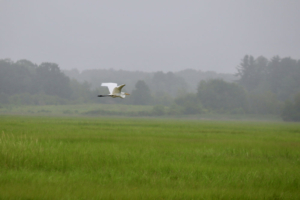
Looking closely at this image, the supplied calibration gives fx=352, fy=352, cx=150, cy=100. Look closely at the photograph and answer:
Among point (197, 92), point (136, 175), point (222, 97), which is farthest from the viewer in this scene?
point (197, 92)

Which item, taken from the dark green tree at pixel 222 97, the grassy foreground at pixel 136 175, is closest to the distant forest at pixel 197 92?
the dark green tree at pixel 222 97

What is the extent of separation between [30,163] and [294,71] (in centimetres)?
13270

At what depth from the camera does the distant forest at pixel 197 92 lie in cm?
9831

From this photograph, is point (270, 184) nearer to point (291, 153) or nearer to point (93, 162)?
point (93, 162)

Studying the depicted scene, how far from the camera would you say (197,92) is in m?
109

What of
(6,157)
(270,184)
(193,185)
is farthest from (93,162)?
(270,184)

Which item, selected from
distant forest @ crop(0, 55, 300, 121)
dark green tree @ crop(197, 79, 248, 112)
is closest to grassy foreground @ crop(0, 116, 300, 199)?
distant forest @ crop(0, 55, 300, 121)

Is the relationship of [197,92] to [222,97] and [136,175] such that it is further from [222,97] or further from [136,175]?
[136,175]

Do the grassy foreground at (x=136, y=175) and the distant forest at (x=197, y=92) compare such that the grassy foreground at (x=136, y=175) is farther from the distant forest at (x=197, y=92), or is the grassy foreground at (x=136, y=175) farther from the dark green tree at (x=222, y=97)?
the dark green tree at (x=222, y=97)

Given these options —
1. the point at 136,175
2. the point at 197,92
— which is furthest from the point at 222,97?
the point at 136,175

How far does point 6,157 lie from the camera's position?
9.97m

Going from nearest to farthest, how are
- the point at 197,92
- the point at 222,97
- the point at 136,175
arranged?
1. the point at 136,175
2. the point at 222,97
3. the point at 197,92

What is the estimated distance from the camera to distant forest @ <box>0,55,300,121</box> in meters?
98.3

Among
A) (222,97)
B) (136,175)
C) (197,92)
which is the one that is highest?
(197,92)
